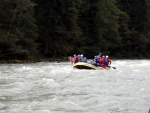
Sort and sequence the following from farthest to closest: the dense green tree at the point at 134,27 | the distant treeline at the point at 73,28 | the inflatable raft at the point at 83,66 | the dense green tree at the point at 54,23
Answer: the dense green tree at the point at 134,27 → the dense green tree at the point at 54,23 → the distant treeline at the point at 73,28 → the inflatable raft at the point at 83,66

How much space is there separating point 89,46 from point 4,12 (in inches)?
719

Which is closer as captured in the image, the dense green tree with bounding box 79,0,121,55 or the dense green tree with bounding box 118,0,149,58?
the dense green tree with bounding box 79,0,121,55

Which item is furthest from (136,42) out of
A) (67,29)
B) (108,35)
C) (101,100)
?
(101,100)

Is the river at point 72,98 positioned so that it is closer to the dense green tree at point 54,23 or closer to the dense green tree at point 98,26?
the dense green tree at point 54,23

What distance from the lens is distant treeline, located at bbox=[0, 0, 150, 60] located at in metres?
44.5

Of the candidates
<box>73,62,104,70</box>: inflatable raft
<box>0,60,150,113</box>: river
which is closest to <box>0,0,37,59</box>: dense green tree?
<box>73,62,104,70</box>: inflatable raft

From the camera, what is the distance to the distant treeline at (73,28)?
44500mm

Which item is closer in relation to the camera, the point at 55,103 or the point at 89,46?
the point at 55,103

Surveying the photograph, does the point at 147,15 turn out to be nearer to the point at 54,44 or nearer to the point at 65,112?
the point at 54,44

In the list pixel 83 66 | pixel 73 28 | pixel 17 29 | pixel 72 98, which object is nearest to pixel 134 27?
pixel 73 28

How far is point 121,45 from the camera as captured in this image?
68.6 meters

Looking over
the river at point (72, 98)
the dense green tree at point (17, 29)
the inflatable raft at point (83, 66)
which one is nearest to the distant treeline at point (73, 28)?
the dense green tree at point (17, 29)

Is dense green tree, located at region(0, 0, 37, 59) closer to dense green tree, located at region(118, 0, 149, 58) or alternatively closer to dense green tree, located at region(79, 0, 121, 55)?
dense green tree, located at region(79, 0, 121, 55)

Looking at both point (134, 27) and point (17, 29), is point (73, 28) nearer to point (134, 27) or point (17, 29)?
point (17, 29)
